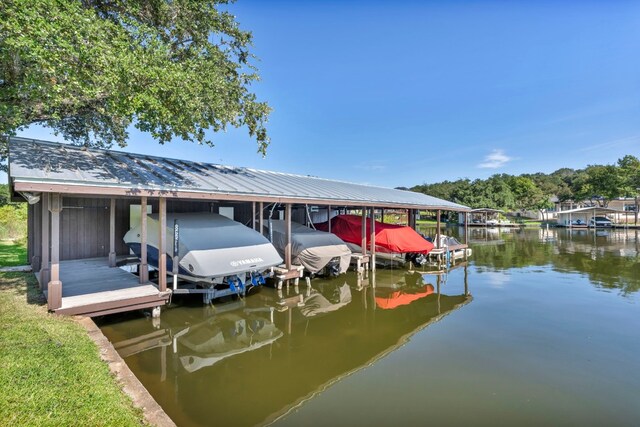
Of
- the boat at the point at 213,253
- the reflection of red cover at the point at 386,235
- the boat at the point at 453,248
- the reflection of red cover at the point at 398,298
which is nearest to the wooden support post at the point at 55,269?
the boat at the point at 213,253

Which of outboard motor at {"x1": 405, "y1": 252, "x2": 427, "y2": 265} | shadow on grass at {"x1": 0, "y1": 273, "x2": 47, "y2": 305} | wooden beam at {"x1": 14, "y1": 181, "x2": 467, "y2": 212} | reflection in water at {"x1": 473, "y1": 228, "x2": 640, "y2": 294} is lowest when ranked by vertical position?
reflection in water at {"x1": 473, "y1": 228, "x2": 640, "y2": 294}

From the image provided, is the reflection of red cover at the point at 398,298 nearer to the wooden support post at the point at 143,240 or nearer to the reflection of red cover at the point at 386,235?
the reflection of red cover at the point at 386,235

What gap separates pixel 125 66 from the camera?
6.26m

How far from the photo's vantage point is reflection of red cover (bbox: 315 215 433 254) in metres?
13.9

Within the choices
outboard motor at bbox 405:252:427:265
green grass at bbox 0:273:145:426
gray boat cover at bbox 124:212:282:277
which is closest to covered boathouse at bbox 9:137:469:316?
gray boat cover at bbox 124:212:282:277

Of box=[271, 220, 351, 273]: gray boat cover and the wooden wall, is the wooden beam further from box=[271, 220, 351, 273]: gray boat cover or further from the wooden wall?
the wooden wall

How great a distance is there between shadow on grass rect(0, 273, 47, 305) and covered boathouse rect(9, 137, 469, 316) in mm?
240

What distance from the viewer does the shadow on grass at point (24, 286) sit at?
6.64m

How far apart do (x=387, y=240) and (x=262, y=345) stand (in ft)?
29.5

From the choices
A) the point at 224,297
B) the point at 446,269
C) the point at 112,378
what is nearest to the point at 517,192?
the point at 446,269

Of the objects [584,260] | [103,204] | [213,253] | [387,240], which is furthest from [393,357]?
[584,260]

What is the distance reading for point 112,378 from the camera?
3.82 metres

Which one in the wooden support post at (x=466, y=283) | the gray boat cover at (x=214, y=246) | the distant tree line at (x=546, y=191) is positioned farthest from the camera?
the distant tree line at (x=546, y=191)

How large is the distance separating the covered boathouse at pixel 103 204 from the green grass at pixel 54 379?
111 centimetres
